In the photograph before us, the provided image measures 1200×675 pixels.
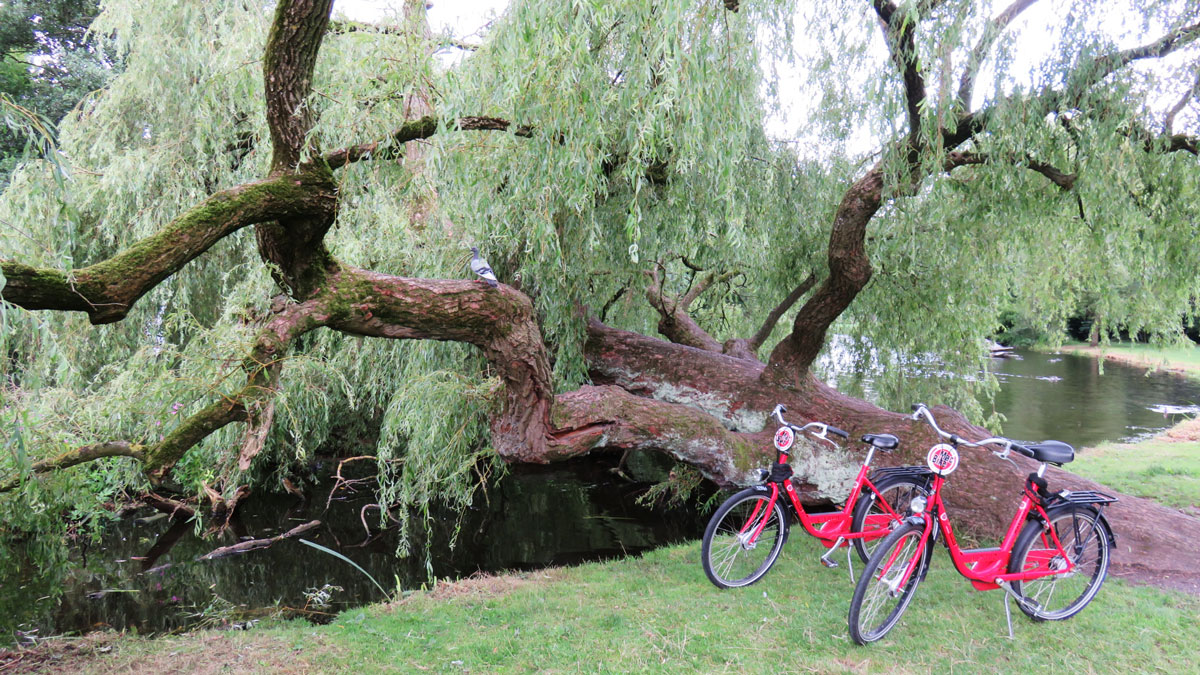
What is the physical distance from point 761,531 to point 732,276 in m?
4.34

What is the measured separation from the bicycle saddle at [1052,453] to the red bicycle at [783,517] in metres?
0.60

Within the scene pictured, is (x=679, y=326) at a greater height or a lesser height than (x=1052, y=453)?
greater

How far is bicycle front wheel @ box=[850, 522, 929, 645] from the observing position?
321 centimetres

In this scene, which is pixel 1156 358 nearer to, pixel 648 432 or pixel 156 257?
pixel 648 432

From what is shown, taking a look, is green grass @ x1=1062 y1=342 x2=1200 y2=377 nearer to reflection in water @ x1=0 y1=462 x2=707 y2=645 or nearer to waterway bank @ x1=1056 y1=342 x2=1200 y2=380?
waterway bank @ x1=1056 y1=342 x2=1200 y2=380

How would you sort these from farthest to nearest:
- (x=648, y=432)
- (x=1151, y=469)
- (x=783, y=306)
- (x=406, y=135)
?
(x=1151, y=469), (x=783, y=306), (x=648, y=432), (x=406, y=135)

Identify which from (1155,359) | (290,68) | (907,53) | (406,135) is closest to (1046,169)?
(907,53)

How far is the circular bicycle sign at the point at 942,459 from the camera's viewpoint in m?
3.28

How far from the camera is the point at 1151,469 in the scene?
7551 mm

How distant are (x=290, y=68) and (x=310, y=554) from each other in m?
4.43

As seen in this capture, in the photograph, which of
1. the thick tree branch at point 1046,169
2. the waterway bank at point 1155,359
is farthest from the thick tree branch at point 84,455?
the waterway bank at point 1155,359

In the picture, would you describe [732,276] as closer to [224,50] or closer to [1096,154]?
[1096,154]

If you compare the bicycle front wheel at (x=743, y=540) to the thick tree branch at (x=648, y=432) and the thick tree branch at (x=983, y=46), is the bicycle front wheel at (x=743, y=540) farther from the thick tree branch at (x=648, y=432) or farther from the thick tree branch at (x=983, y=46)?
the thick tree branch at (x=983, y=46)

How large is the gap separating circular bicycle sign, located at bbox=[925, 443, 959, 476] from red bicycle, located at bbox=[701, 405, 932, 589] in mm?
342
